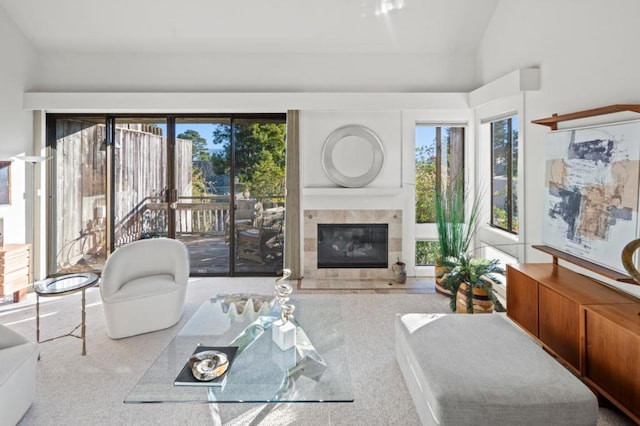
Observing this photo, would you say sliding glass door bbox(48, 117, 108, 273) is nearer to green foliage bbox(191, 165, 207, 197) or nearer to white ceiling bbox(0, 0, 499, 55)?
white ceiling bbox(0, 0, 499, 55)

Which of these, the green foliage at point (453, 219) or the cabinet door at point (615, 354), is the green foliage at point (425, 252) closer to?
the green foliage at point (453, 219)

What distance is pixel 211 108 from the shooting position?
194 inches

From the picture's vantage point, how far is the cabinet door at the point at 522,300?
2.94 m

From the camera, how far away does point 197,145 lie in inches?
207

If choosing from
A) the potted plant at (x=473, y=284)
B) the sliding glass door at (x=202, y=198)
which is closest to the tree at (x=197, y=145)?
the sliding glass door at (x=202, y=198)

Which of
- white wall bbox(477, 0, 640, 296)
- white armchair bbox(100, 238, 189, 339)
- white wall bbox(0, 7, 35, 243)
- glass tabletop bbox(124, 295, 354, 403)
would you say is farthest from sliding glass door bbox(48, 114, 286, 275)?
white wall bbox(477, 0, 640, 296)

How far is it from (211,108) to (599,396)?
4.73 meters

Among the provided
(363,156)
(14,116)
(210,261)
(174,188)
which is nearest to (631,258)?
(363,156)

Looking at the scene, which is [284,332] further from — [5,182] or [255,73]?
[5,182]

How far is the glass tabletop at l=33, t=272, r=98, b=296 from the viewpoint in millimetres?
2904

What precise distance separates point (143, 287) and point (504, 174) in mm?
4045

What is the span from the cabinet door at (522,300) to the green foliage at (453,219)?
1058mm

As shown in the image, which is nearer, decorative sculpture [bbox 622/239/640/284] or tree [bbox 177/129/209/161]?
decorative sculpture [bbox 622/239/640/284]

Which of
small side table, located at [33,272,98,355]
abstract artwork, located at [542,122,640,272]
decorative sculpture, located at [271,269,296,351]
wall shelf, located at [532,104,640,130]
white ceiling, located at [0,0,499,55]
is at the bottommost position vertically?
decorative sculpture, located at [271,269,296,351]
